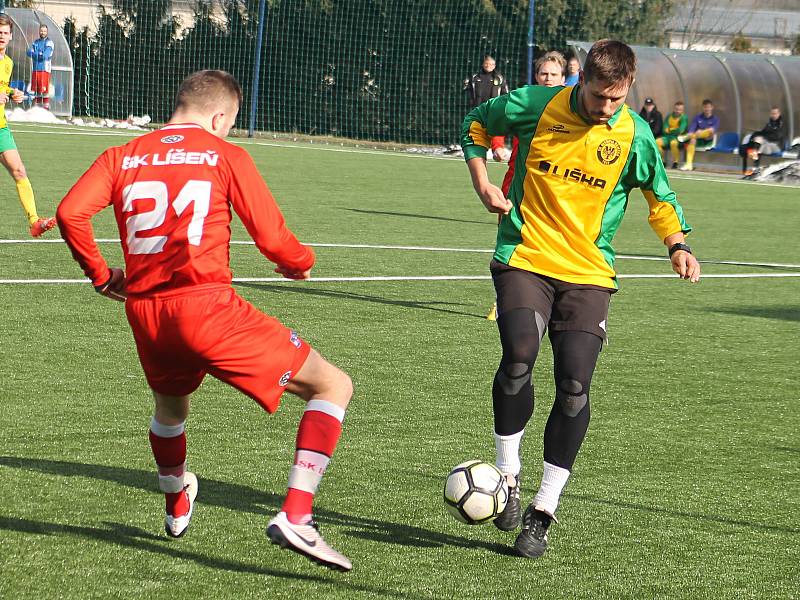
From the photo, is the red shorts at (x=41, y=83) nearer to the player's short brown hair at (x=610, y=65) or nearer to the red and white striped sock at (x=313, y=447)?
the player's short brown hair at (x=610, y=65)

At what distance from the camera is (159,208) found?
3.91 m

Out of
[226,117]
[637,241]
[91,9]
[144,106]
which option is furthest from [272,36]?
[226,117]

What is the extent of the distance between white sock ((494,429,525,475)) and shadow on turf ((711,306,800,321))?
5.67 m

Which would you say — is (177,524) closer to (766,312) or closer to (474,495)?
(474,495)

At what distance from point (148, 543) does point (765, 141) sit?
29.2m

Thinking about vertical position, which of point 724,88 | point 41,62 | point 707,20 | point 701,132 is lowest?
point 701,132

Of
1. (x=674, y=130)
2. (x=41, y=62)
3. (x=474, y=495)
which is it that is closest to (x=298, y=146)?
(x=41, y=62)

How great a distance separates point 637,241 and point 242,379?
11.8 meters

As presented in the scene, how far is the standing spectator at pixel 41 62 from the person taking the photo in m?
31.1

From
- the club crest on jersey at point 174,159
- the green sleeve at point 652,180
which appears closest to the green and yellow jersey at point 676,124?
the green sleeve at point 652,180

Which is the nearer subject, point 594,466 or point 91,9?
point 594,466

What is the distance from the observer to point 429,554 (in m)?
4.38

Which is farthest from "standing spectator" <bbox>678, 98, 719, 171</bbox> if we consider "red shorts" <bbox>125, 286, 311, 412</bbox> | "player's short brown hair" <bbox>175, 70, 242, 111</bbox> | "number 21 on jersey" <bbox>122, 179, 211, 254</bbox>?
"number 21 on jersey" <bbox>122, 179, 211, 254</bbox>

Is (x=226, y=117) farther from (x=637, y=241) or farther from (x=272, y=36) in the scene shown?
(x=272, y=36)
